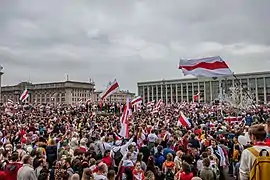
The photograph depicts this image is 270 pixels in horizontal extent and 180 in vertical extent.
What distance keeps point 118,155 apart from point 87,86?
161921 mm

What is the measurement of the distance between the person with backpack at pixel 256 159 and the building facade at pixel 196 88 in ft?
415

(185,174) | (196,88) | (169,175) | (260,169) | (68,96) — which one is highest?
(196,88)

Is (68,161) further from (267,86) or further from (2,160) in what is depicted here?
(267,86)

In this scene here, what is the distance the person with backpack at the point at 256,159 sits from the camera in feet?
12.9

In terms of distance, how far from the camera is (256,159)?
13.1 feet

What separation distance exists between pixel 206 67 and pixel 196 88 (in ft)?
493

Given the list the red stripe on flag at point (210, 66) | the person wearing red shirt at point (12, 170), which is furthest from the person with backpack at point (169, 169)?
the red stripe on flag at point (210, 66)

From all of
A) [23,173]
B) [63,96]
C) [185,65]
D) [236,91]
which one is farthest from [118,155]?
[63,96]

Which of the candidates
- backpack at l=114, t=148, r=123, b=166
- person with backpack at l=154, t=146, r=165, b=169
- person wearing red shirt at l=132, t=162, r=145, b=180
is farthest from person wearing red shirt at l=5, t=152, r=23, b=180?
person with backpack at l=154, t=146, r=165, b=169

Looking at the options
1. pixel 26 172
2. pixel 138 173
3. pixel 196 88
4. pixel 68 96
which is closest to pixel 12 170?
pixel 26 172

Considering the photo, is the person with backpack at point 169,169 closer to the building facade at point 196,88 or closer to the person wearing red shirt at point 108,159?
the person wearing red shirt at point 108,159

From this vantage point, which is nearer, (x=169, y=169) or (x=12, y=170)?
(x=12, y=170)

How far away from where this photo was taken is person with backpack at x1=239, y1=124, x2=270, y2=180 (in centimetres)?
392

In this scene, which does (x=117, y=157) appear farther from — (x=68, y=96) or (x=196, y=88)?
(x=196, y=88)
